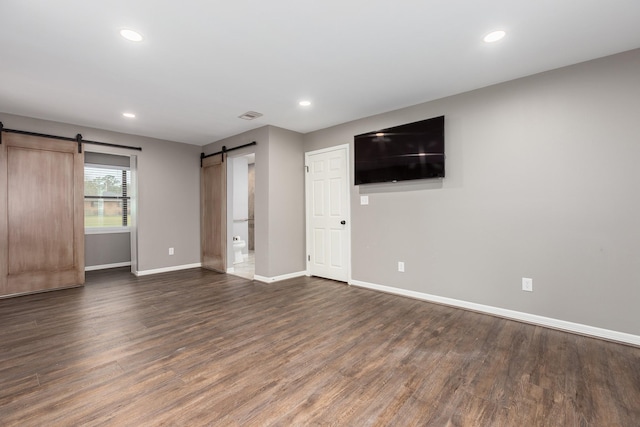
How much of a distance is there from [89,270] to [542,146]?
731 centimetres

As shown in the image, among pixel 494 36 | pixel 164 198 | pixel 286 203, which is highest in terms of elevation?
pixel 494 36

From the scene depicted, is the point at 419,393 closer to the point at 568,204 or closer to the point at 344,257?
the point at 568,204

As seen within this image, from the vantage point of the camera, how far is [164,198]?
214 inches

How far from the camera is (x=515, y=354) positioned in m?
2.31

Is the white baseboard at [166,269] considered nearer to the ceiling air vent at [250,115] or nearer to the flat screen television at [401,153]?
the ceiling air vent at [250,115]

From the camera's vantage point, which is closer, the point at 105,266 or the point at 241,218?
the point at 105,266

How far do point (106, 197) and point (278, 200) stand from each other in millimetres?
3892

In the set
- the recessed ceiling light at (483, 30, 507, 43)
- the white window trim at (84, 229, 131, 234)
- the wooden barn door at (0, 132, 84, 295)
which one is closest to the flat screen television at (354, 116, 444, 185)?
the recessed ceiling light at (483, 30, 507, 43)

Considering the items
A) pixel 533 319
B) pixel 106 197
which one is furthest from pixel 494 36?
pixel 106 197

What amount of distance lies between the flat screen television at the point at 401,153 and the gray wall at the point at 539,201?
139mm

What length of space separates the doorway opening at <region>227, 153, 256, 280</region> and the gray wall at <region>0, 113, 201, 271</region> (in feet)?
2.68

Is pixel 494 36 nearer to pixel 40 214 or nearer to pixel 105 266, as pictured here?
pixel 40 214

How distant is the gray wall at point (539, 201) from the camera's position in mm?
2516

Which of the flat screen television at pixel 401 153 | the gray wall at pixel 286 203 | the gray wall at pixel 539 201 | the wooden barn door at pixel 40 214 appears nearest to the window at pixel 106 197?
the wooden barn door at pixel 40 214
